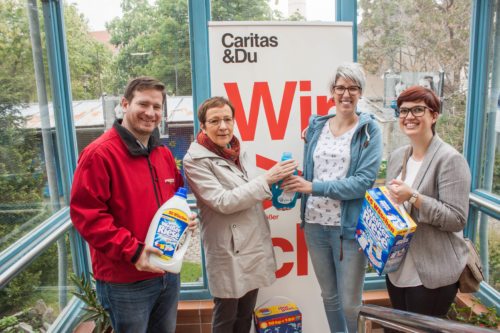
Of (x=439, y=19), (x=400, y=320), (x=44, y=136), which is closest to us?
(x=400, y=320)

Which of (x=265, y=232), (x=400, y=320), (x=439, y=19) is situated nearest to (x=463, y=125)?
(x=439, y=19)

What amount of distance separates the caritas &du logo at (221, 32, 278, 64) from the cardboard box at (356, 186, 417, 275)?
1102 mm

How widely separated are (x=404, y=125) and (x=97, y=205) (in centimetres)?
130

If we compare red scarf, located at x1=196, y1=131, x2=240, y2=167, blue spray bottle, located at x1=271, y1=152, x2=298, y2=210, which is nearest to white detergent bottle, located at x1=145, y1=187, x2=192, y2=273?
red scarf, located at x1=196, y1=131, x2=240, y2=167

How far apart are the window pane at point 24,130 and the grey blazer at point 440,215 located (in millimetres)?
1911

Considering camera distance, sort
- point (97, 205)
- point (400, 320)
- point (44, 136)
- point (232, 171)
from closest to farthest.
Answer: point (400, 320) → point (97, 205) → point (232, 171) → point (44, 136)

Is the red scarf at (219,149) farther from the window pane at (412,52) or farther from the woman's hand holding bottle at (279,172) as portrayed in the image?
the window pane at (412,52)

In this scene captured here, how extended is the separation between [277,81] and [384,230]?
1157 mm

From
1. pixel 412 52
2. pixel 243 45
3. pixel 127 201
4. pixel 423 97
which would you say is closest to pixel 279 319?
pixel 127 201

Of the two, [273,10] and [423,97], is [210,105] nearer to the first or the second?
[423,97]

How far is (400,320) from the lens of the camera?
0.96 m

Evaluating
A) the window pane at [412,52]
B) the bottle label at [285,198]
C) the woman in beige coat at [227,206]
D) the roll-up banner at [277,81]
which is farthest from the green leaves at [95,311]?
the window pane at [412,52]

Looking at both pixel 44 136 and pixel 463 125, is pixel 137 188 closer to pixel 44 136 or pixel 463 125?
pixel 44 136

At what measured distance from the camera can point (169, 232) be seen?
62.4 inches
